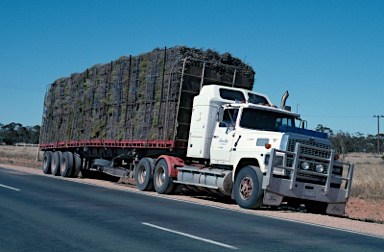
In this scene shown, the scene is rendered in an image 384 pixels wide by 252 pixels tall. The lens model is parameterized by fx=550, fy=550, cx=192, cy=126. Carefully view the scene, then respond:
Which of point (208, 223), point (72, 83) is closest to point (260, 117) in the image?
point (208, 223)

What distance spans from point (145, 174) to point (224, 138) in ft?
14.5

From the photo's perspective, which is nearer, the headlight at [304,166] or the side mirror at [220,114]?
the headlight at [304,166]

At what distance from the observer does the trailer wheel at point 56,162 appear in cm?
2733

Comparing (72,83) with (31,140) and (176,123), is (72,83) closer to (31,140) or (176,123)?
(176,123)

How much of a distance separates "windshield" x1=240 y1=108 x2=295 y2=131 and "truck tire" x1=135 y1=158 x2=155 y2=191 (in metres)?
4.71

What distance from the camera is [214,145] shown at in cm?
1662

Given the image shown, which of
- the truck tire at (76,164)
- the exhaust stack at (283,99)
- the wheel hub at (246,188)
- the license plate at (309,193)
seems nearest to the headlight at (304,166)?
the license plate at (309,193)

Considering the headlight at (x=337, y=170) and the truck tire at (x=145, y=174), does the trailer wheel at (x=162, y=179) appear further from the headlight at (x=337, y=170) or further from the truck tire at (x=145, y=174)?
the headlight at (x=337, y=170)

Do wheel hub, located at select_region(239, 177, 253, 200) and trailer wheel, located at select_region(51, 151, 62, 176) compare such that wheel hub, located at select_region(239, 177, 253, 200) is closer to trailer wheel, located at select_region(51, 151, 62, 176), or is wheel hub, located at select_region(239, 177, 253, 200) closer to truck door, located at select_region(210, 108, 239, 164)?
truck door, located at select_region(210, 108, 239, 164)

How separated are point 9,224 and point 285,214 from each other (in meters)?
7.12

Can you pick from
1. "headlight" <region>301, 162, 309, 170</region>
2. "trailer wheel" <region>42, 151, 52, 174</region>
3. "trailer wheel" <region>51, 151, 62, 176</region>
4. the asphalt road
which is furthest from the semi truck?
"trailer wheel" <region>42, 151, 52, 174</region>

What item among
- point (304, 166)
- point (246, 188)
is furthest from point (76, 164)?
point (304, 166)

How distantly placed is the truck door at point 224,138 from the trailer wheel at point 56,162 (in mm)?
12866

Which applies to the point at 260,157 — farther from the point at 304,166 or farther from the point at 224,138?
the point at 224,138
